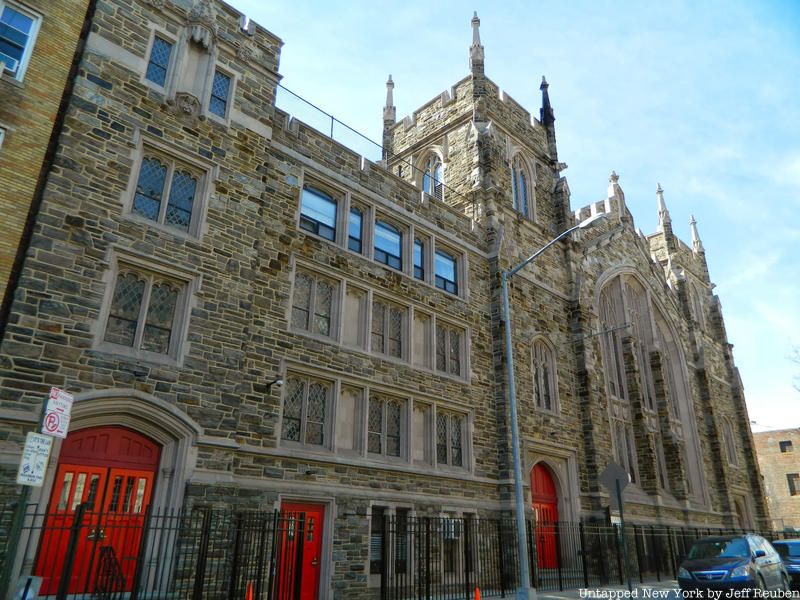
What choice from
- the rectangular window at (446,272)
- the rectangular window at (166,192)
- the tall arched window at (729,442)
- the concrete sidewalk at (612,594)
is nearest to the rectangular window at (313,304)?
the rectangular window at (166,192)

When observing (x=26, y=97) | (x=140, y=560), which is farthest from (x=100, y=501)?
(x=26, y=97)

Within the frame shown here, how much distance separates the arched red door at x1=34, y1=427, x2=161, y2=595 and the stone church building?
0.07m

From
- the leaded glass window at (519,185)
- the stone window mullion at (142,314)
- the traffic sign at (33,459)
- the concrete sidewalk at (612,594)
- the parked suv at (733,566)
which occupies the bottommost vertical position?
the concrete sidewalk at (612,594)

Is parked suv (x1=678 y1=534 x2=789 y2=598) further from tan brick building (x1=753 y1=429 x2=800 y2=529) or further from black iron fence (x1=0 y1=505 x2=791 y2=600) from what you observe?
tan brick building (x1=753 y1=429 x2=800 y2=529)

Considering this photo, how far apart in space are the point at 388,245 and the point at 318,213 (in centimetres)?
289

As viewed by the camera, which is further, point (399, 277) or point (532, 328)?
point (532, 328)

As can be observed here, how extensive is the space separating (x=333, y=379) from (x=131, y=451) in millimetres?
5527

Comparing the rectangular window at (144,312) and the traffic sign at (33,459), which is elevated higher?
the rectangular window at (144,312)

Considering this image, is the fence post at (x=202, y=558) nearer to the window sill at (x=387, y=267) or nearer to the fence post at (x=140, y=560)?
the fence post at (x=140, y=560)

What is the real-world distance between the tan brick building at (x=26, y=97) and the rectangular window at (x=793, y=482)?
64353 millimetres

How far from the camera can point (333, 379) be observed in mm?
15852

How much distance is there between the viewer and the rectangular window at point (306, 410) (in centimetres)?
1486

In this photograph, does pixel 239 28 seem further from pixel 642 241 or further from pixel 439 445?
pixel 642 241

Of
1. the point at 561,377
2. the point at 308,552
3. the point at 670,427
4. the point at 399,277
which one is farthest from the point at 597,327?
the point at 308,552
